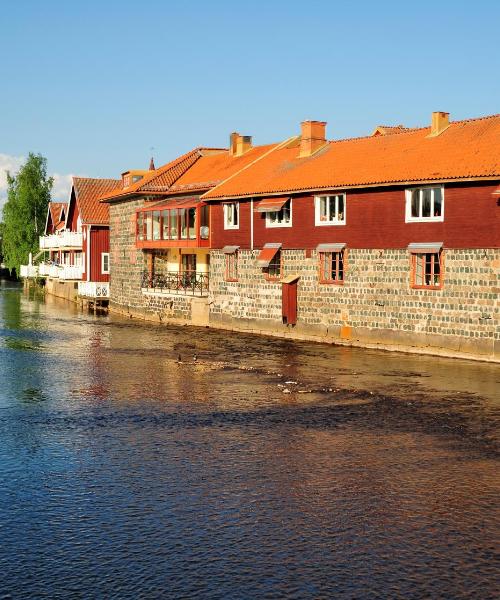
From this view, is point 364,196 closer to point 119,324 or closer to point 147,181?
point 119,324

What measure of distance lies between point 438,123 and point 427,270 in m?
7.74

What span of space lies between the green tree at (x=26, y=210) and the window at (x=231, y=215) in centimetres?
6018

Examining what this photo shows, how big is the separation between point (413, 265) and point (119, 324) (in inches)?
803

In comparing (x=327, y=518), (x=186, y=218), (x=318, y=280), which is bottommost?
(x=327, y=518)

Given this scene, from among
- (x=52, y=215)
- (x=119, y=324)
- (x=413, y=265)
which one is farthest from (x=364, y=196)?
(x=52, y=215)

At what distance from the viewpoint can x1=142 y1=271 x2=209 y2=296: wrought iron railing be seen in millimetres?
50219

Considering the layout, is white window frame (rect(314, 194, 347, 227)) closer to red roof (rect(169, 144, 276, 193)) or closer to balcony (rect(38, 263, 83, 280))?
red roof (rect(169, 144, 276, 193))

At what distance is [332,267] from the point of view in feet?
129

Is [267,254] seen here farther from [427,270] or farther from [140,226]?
[140,226]

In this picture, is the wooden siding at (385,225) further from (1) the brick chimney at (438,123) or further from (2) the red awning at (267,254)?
(1) the brick chimney at (438,123)

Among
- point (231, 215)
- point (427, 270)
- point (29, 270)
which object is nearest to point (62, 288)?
point (29, 270)

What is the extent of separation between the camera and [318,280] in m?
39.7

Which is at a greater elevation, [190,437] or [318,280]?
[318,280]

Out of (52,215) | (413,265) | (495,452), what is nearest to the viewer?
(495,452)
